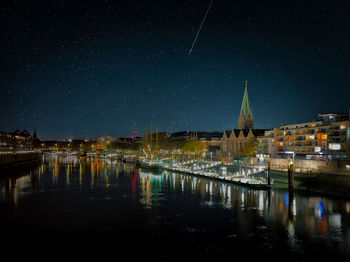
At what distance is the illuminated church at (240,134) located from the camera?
86738 millimetres

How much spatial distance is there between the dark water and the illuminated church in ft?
154

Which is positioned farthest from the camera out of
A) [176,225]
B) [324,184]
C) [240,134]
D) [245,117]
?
[245,117]

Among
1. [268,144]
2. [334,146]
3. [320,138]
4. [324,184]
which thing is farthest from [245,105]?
[324,184]

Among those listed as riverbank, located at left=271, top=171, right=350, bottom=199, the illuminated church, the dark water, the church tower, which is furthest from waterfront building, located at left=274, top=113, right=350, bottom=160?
the church tower

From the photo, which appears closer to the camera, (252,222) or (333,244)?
(333,244)

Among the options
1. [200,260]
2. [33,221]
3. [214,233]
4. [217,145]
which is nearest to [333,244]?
[214,233]

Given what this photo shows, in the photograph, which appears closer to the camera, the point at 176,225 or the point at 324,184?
the point at 176,225

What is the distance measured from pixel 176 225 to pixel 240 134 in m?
68.9

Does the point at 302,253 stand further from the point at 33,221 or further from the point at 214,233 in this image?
the point at 33,221

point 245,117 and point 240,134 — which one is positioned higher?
point 245,117

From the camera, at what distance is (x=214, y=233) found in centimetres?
2130

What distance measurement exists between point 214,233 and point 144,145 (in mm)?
95675

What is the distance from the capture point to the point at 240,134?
89.2m

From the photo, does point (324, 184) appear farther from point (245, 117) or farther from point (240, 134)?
point (245, 117)
